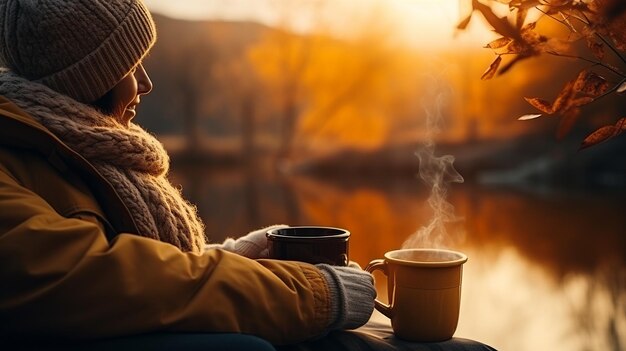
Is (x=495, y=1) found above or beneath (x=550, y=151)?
above

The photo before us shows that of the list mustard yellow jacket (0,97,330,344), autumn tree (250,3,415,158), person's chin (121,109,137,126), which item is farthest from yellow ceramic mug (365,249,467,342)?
autumn tree (250,3,415,158)

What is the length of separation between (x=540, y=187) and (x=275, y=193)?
3.62 meters

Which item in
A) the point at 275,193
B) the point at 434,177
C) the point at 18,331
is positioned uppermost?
the point at 434,177

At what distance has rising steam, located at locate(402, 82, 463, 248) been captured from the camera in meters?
1.29

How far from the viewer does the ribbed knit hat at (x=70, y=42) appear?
3.48ft

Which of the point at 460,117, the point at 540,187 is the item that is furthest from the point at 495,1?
the point at 460,117

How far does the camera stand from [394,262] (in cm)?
104

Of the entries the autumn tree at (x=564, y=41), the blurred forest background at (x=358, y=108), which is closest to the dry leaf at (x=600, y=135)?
the autumn tree at (x=564, y=41)

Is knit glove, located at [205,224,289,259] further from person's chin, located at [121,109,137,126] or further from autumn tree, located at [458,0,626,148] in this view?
autumn tree, located at [458,0,626,148]

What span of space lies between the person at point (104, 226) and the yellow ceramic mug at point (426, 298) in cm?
5

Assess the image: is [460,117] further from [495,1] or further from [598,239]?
[495,1]

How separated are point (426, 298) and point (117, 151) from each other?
50 centimetres

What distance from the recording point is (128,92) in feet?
3.96

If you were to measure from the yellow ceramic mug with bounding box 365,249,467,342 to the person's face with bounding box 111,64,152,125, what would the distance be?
52cm
